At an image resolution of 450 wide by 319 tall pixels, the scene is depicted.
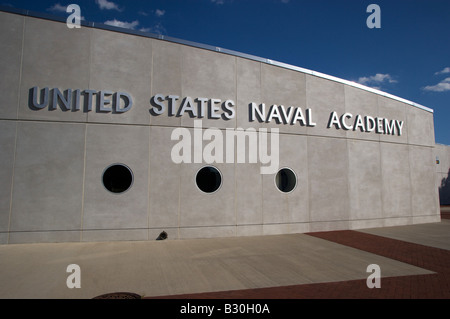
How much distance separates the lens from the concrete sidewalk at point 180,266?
5.62 metres

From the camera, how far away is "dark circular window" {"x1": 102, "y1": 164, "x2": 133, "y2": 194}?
32.2 feet

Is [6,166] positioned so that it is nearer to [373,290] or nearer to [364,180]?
[373,290]

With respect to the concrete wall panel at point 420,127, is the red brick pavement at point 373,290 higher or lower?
lower

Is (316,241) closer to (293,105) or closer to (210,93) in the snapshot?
(293,105)

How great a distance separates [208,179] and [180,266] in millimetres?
4255

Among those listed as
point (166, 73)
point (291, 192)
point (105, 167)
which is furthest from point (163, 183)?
point (291, 192)

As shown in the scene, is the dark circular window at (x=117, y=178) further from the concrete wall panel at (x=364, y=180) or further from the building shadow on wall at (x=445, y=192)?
the building shadow on wall at (x=445, y=192)

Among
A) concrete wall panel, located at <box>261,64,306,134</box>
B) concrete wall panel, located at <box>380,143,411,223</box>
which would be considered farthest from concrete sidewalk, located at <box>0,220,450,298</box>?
concrete wall panel, located at <box>261,64,306,134</box>

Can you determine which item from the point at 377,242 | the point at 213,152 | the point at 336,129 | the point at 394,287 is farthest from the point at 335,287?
the point at 336,129

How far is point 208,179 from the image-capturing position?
10.8m

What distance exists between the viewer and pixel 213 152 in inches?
426

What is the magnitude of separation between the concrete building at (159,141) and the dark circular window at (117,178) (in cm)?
4

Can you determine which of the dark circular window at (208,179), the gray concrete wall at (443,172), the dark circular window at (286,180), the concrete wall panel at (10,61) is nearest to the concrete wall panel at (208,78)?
the dark circular window at (208,179)
